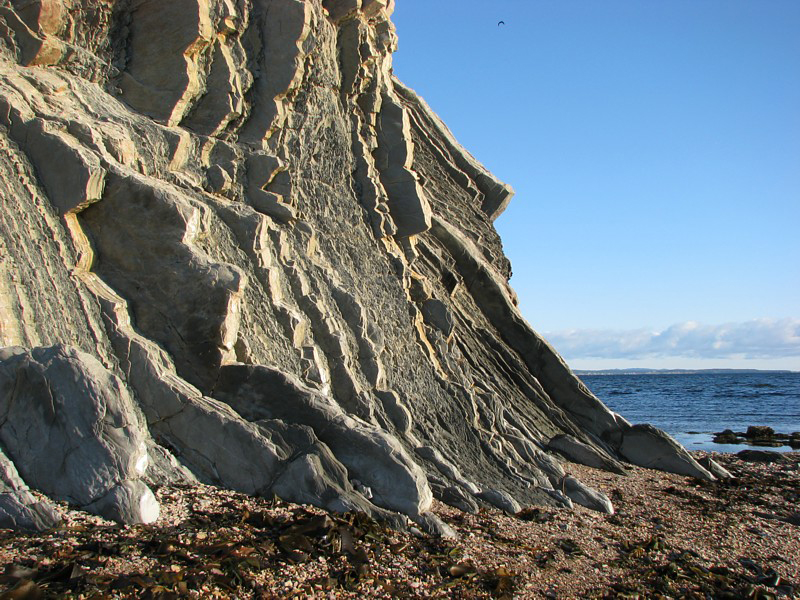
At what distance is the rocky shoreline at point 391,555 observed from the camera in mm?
7508

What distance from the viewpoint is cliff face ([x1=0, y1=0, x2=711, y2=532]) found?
393 inches

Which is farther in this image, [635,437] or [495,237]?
[495,237]

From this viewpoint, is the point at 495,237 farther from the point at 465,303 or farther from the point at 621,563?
the point at 621,563

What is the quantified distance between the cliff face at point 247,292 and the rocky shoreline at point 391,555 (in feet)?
1.58

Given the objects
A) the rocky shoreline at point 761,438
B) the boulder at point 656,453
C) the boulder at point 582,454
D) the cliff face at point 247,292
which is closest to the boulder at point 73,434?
the cliff face at point 247,292

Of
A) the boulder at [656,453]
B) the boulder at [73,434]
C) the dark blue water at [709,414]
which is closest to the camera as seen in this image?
the boulder at [73,434]

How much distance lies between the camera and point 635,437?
18891mm

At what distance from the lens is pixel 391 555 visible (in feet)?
30.5

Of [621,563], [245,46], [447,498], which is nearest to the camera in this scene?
[621,563]

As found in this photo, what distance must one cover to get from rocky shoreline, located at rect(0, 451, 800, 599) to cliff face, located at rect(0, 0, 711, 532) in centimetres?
48

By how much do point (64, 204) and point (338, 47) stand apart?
325 inches

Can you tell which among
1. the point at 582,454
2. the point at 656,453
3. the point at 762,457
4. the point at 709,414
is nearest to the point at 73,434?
the point at 582,454

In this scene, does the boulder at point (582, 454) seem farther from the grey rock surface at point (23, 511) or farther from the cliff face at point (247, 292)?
the grey rock surface at point (23, 511)

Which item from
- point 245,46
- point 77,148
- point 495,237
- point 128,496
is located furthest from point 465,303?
point 128,496
